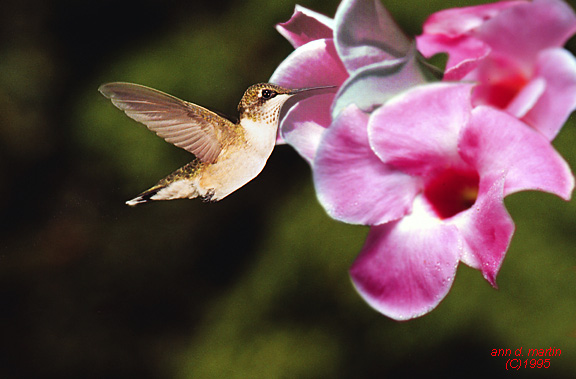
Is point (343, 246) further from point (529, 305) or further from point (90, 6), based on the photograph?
point (90, 6)

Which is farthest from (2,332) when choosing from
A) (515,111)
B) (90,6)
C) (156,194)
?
(515,111)

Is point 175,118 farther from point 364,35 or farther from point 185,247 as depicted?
point 185,247

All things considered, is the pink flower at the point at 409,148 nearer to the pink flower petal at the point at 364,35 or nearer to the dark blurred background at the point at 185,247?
the pink flower petal at the point at 364,35

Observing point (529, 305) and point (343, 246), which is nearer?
point (529, 305)

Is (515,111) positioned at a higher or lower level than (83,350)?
higher

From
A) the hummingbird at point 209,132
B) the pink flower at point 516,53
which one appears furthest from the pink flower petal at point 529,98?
the hummingbird at point 209,132

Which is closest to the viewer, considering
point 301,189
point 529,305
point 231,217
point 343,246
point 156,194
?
point 156,194

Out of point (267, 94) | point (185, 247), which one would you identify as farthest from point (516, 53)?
point (185, 247)
